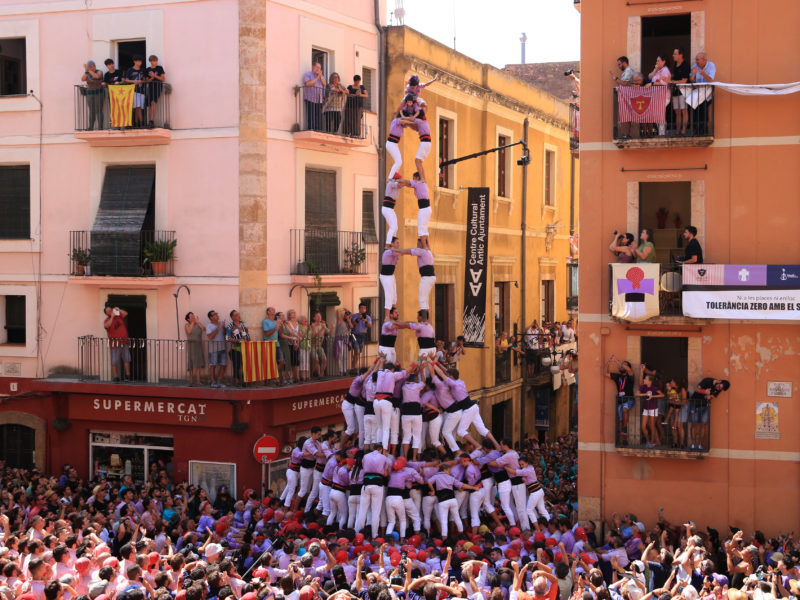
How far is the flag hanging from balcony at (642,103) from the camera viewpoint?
20562mm

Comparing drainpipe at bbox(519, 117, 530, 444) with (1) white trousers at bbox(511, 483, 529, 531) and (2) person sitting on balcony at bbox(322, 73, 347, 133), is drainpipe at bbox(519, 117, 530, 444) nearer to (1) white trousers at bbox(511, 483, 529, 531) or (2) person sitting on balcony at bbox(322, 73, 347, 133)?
(2) person sitting on balcony at bbox(322, 73, 347, 133)

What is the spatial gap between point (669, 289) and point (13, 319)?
16.9 m

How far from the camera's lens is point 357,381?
2198 centimetres

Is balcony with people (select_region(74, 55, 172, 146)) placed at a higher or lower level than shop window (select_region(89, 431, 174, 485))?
higher

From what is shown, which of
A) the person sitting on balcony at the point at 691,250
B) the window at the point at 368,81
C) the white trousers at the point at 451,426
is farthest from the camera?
the window at the point at 368,81

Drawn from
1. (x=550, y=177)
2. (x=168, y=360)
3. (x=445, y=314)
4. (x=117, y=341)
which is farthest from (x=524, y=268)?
(x=117, y=341)

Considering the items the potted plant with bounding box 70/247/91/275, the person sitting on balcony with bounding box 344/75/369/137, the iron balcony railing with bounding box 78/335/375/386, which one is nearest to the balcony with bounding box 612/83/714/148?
the person sitting on balcony with bounding box 344/75/369/137

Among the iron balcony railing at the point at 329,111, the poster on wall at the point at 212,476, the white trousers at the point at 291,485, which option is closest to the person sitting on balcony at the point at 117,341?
the poster on wall at the point at 212,476

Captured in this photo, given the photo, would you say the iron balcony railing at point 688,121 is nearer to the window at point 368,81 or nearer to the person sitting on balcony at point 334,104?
the person sitting on balcony at point 334,104

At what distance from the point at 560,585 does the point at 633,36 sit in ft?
38.0

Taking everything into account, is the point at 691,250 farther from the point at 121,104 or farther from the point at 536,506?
the point at 121,104

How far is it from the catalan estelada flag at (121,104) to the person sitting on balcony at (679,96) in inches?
506

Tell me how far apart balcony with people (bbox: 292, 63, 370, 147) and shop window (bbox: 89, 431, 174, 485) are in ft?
27.6

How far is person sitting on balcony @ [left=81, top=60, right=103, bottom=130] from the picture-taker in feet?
85.1
